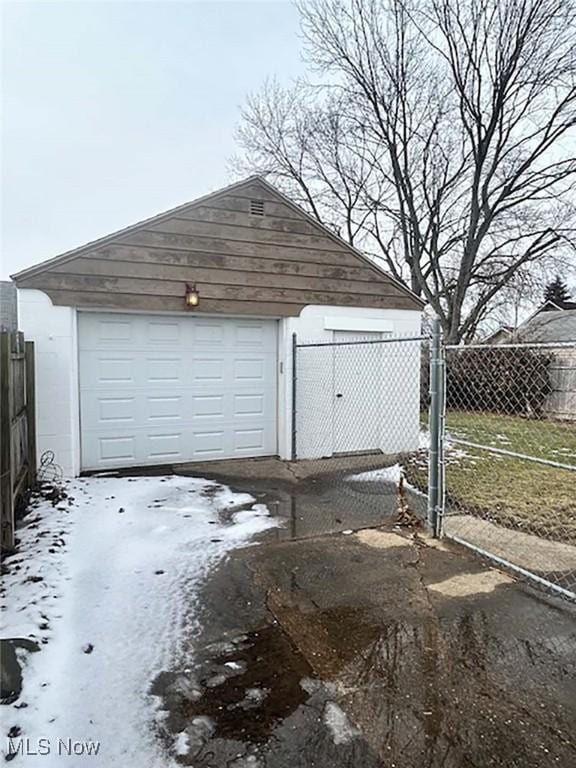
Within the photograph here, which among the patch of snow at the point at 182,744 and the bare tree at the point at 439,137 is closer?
the patch of snow at the point at 182,744

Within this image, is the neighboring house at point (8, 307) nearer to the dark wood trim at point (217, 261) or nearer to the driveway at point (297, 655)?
the dark wood trim at point (217, 261)

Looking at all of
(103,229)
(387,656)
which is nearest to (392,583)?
(387,656)

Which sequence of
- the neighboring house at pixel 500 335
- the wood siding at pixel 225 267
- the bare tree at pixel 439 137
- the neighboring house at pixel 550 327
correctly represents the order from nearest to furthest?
1. the wood siding at pixel 225 267
2. the bare tree at pixel 439 137
3. the neighboring house at pixel 500 335
4. the neighboring house at pixel 550 327

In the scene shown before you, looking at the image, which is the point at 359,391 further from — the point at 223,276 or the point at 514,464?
the point at 223,276

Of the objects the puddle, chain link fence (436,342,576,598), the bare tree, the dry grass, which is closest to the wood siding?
chain link fence (436,342,576,598)

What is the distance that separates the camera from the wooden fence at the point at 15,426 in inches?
140

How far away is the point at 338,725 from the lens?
205 centimetres

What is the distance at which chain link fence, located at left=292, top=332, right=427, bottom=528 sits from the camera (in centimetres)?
745

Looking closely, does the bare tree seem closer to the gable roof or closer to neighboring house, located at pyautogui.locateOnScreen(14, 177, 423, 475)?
the gable roof

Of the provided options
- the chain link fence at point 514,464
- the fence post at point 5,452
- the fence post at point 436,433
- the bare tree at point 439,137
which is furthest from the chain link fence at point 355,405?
the bare tree at point 439,137

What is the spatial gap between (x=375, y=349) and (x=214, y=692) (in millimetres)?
6097

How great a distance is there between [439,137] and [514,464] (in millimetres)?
12264

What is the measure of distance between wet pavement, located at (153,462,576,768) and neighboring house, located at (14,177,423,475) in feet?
11.2

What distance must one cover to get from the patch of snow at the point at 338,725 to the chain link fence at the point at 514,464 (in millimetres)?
1733
